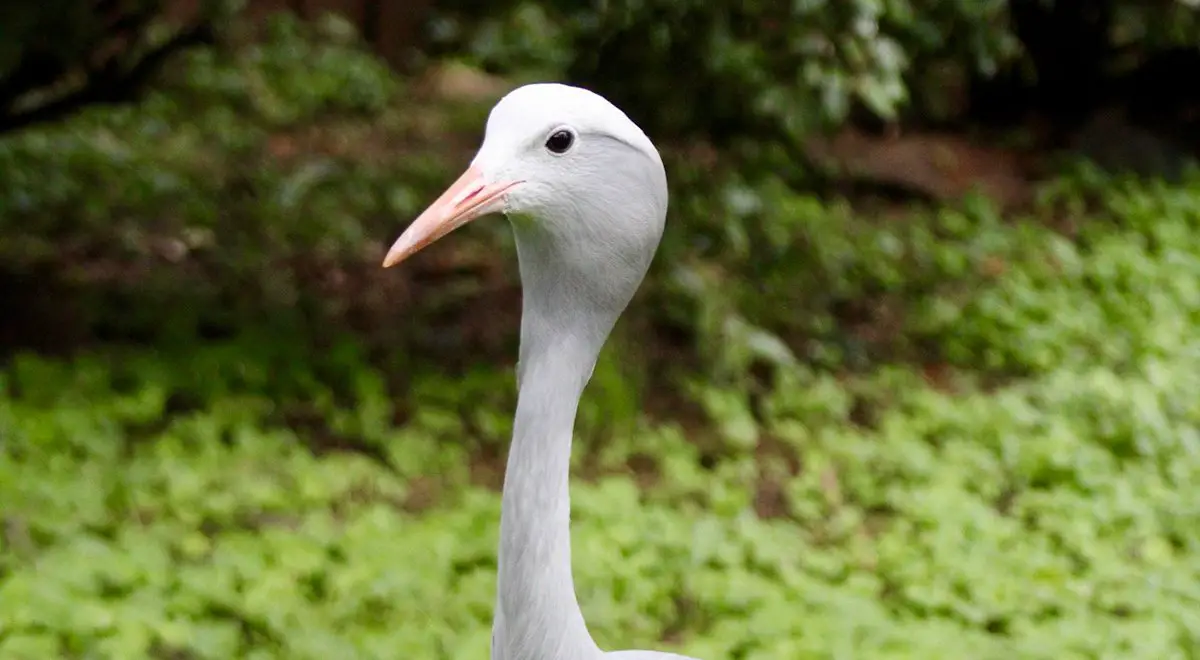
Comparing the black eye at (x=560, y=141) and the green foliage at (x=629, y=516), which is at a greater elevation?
the black eye at (x=560, y=141)

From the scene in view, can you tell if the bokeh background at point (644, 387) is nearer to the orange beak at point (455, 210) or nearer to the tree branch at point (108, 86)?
the tree branch at point (108, 86)

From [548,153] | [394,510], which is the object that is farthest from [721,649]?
[548,153]

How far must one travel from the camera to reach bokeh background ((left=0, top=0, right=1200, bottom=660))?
327 cm

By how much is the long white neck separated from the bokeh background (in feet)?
4.31

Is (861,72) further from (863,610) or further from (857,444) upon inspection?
(863,610)

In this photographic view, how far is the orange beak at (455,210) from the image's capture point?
5.22 ft

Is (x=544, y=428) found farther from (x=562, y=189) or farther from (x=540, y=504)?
(x=562, y=189)

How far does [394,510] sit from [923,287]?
2.98 metres

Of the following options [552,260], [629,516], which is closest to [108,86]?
[629,516]

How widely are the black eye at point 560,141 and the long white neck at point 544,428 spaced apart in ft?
0.41

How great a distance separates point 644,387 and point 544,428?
2.77 metres

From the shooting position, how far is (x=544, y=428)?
5.70ft

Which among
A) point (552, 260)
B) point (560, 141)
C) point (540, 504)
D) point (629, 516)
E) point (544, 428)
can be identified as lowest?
Result: point (629, 516)

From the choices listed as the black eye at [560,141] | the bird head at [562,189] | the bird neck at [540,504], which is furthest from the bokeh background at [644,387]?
the black eye at [560,141]
